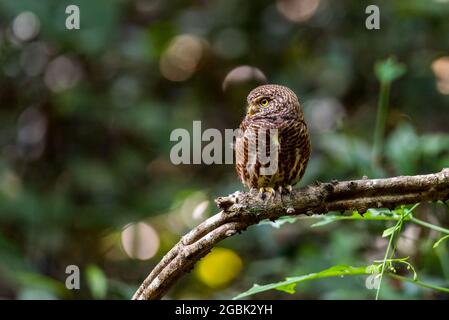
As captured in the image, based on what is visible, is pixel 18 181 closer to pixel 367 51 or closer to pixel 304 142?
pixel 367 51


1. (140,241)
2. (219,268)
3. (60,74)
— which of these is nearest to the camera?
(219,268)

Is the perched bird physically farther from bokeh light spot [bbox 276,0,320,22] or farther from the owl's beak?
bokeh light spot [bbox 276,0,320,22]

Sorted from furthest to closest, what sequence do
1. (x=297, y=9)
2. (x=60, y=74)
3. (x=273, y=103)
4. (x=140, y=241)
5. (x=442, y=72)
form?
(x=297, y=9), (x=60, y=74), (x=442, y=72), (x=140, y=241), (x=273, y=103)

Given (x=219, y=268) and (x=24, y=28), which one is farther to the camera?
(x=24, y=28)

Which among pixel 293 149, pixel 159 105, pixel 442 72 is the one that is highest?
pixel 442 72

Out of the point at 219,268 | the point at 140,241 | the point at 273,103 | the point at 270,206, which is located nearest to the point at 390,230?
the point at 270,206

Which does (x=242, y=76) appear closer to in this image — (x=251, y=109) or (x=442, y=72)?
(x=442, y=72)

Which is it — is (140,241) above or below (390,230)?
above
